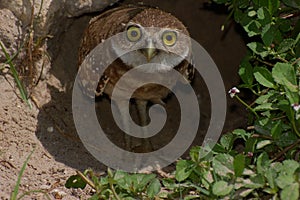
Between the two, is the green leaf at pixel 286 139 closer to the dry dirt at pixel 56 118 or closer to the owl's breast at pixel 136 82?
the dry dirt at pixel 56 118

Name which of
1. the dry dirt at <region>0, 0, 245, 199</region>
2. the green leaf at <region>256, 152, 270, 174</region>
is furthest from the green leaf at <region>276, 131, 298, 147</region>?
the dry dirt at <region>0, 0, 245, 199</region>

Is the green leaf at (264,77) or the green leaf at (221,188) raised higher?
the green leaf at (264,77)

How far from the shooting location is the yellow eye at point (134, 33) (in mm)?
4152

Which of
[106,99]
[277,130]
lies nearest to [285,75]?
[277,130]

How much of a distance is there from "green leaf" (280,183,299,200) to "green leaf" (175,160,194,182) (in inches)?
22.4

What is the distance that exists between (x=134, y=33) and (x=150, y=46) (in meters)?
0.17

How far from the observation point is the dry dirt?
3652 mm

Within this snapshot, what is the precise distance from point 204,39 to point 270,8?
252cm

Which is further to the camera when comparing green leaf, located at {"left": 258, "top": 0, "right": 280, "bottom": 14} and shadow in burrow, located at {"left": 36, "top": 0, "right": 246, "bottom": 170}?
shadow in burrow, located at {"left": 36, "top": 0, "right": 246, "bottom": 170}

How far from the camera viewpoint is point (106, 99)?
5.20 metres

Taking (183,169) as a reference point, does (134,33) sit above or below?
above

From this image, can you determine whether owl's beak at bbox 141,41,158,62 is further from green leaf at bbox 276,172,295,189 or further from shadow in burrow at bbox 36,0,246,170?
green leaf at bbox 276,172,295,189

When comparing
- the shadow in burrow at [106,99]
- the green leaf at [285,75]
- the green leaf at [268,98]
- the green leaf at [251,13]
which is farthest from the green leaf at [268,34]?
the shadow in burrow at [106,99]

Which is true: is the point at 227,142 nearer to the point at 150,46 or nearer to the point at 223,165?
the point at 223,165
